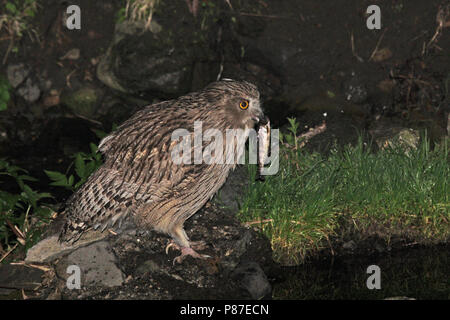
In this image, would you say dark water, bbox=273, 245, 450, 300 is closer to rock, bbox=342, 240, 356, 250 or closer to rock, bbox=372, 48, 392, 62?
rock, bbox=342, 240, 356, 250

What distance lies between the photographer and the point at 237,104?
211 inches

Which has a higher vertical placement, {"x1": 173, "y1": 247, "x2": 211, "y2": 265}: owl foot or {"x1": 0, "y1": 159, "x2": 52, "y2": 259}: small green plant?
{"x1": 0, "y1": 159, "x2": 52, "y2": 259}: small green plant

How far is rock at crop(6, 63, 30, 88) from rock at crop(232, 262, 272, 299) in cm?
562

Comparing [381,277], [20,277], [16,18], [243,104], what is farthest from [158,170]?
[16,18]

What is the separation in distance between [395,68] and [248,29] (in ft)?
7.31

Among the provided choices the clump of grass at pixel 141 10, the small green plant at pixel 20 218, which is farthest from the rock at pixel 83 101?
the small green plant at pixel 20 218

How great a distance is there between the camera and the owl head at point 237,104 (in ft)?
17.5

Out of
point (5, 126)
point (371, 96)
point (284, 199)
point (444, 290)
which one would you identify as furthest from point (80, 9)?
point (444, 290)

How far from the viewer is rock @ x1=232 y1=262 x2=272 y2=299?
5195mm

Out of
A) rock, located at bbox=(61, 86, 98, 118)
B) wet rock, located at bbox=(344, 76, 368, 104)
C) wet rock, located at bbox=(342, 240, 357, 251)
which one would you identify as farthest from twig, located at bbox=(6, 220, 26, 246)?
wet rock, located at bbox=(344, 76, 368, 104)

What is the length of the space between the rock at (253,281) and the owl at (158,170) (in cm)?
68

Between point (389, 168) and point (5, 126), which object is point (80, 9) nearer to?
point (5, 126)

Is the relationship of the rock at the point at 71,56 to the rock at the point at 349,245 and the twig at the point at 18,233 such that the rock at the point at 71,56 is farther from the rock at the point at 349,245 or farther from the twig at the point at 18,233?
the rock at the point at 349,245

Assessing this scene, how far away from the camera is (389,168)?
655cm
